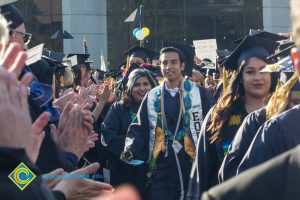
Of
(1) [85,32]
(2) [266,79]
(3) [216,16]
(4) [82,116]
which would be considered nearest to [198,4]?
(3) [216,16]

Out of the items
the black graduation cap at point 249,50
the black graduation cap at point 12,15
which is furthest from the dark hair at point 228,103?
the black graduation cap at point 12,15

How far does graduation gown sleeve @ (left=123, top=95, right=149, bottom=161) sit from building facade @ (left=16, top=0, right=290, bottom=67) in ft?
74.6

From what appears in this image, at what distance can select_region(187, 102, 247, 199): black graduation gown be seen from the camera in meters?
5.82

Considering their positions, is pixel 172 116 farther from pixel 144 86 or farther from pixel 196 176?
pixel 196 176

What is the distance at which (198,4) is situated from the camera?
105 ft

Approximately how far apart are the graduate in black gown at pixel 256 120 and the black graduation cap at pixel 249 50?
1.39 m

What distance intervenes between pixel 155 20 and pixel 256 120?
2679 cm

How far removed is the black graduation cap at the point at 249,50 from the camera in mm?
6625

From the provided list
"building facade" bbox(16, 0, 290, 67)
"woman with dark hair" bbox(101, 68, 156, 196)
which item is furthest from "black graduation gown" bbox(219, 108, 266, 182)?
"building facade" bbox(16, 0, 290, 67)

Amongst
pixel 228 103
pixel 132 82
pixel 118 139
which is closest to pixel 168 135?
pixel 118 139

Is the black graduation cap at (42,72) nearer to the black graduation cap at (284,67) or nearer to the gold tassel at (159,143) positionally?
the black graduation cap at (284,67)

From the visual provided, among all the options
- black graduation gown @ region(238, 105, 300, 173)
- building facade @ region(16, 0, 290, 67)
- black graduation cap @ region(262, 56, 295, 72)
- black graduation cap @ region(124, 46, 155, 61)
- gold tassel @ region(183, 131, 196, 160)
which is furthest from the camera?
building facade @ region(16, 0, 290, 67)

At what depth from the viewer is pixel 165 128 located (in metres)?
8.16

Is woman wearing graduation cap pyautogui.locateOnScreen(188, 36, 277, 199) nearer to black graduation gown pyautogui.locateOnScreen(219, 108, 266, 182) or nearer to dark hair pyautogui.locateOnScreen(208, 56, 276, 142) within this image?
dark hair pyautogui.locateOnScreen(208, 56, 276, 142)
